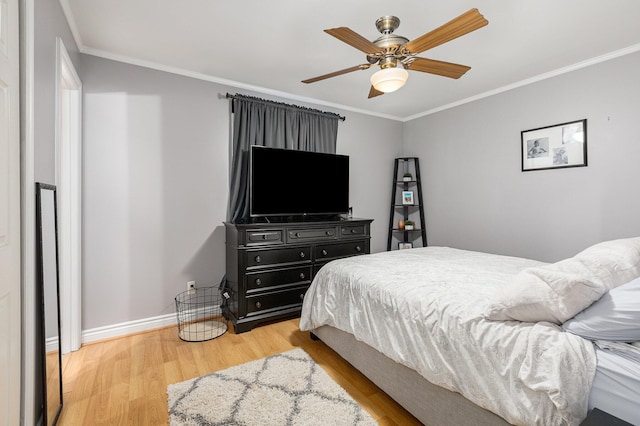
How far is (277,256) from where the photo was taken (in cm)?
298

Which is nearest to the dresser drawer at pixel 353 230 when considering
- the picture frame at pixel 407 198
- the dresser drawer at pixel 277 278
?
the dresser drawer at pixel 277 278

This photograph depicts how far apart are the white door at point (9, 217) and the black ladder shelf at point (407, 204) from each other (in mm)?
4052

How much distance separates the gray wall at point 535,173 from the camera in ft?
8.90

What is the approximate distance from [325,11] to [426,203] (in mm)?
3153

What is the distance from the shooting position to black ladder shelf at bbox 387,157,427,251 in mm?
4555

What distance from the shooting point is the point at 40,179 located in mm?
1631

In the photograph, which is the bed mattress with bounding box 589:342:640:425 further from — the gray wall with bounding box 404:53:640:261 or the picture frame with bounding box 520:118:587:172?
the picture frame with bounding box 520:118:587:172

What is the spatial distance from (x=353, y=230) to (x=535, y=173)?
82.4 inches

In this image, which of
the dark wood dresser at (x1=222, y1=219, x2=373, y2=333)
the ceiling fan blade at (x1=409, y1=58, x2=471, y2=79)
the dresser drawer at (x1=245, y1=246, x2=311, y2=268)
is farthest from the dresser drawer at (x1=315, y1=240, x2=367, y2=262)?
the ceiling fan blade at (x1=409, y1=58, x2=471, y2=79)


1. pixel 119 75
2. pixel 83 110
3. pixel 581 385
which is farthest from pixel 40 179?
pixel 581 385

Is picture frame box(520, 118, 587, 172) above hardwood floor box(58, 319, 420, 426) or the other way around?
above

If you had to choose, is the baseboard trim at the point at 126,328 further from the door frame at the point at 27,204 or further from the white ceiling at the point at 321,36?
the white ceiling at the point at 321,36

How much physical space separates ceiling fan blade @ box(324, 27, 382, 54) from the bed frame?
6.18ft

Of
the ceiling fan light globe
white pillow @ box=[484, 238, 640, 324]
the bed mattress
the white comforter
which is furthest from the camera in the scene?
the ceiling fan light globe
